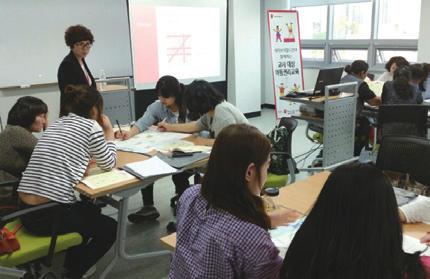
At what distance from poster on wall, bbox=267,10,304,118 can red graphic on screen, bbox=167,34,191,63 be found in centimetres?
124

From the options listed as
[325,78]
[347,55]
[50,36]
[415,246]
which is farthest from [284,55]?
[415,246]

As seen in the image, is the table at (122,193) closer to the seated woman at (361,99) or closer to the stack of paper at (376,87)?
the seated woman at (361,99)

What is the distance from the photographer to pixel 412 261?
3.21 feet

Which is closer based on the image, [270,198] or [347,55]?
[270,198]

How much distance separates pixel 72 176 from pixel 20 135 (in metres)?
0.49

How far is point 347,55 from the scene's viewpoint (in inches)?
276

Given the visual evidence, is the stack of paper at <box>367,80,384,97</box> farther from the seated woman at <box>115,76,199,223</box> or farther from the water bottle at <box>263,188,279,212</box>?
the water bottle at <box>263,188,279,212</box>

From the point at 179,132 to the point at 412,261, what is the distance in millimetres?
2347

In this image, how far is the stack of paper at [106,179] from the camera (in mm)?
2133

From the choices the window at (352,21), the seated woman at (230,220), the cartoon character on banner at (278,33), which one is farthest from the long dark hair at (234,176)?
the window at (352,21)

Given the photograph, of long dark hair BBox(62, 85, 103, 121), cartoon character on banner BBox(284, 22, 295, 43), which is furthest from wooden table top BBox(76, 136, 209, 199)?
cartoon character on banner BBox(284, 22, 295, 43)

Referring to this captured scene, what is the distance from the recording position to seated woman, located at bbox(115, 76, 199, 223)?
3092mm

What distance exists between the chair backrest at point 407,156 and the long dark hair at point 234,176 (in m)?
1.04

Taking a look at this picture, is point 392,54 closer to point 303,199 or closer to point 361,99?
point 361,99
